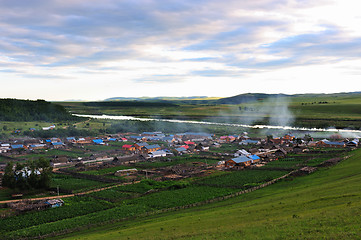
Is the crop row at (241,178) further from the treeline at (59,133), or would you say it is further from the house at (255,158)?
the treeline at (59,133)

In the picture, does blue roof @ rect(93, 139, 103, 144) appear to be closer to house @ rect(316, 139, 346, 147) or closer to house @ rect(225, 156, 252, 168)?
house @ rect(225, 156, 252, 168)

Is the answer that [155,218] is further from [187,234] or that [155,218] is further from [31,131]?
[31,131]

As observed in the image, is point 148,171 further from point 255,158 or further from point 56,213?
point 56,213

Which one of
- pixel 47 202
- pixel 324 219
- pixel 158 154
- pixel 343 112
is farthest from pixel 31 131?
pixel 343 112

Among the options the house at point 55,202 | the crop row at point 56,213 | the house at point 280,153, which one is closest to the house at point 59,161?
the crop row at point 56,213

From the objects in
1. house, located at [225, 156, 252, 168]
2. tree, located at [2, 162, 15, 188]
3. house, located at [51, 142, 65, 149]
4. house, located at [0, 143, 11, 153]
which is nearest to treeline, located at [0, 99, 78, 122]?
house, located at [0, 143, 11, 153]

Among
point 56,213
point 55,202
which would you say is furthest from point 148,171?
point 56,213
